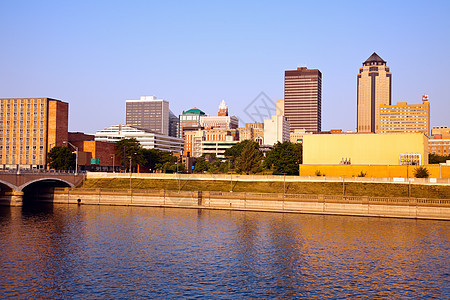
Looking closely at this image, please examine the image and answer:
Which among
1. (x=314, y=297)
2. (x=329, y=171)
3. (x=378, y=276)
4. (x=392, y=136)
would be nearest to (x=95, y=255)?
(x=314, y=297)

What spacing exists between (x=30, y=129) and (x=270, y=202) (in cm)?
11760

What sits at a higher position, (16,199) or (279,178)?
(279,178)

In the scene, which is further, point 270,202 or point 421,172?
point 421,172

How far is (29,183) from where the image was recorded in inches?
4641

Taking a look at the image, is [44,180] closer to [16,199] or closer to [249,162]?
[16,199]

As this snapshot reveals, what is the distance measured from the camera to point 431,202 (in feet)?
326

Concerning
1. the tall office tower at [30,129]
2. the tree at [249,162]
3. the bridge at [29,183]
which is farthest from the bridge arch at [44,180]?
the tree at [249,162]

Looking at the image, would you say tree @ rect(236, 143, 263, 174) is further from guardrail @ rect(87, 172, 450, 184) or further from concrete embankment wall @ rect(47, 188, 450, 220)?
concrete embankment wall @ rect(47, 188, 450, 220)

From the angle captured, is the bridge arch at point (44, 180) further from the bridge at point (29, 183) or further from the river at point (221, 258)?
the river at point (221, 258)

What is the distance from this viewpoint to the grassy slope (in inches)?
4412

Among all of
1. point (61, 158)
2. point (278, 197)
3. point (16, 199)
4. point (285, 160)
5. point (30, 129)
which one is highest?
point (30, 129)

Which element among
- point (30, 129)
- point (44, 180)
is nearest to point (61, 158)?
point (30, 129)

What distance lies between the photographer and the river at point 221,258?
46844 mm

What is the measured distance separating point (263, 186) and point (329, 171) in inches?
1110
